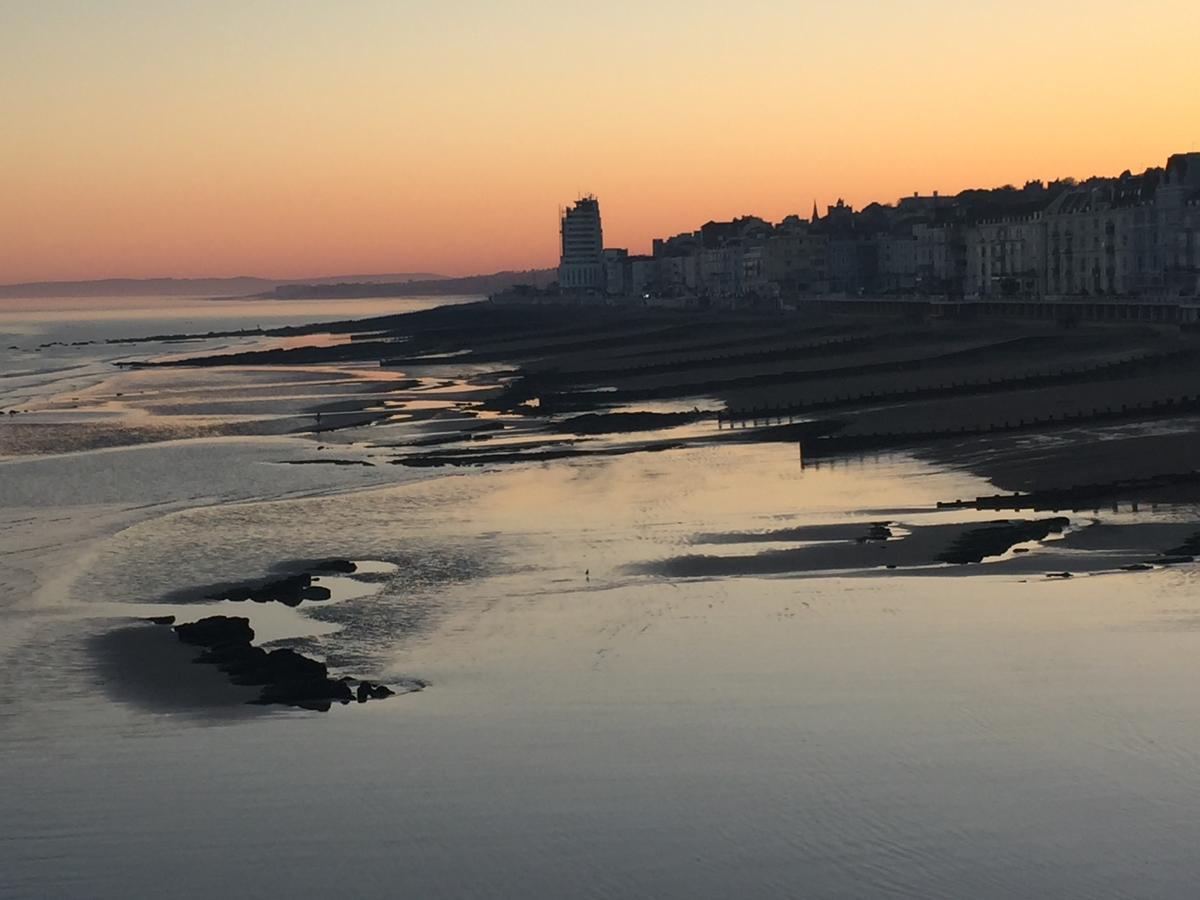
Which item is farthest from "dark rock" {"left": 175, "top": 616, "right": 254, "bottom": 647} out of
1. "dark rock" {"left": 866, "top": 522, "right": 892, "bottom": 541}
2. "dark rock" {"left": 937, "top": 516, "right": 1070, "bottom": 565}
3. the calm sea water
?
"dark rock" {"left": 866, "top": 522, "right": 892, "bottom": 541}

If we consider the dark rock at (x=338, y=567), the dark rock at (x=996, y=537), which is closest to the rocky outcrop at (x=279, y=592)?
the dark rock at (x=338, y=567)

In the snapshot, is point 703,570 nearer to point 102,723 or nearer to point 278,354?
point 102,723

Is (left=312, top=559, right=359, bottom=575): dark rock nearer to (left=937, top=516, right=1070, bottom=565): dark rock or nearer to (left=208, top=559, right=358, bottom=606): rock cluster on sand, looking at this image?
(left=208, top=559, right=358, bottom=606): rock cluster on sand

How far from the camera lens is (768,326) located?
4978 inches

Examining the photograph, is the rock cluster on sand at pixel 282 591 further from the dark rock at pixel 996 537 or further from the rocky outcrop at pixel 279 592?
the dark rock at pixel 996 537

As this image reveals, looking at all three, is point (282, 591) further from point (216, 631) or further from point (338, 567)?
point (216, 631)

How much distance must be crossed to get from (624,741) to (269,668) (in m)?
5.78

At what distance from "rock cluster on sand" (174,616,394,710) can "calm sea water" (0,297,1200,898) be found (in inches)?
21.7

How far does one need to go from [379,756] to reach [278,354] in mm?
121436

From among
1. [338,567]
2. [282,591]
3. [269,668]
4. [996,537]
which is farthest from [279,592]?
[996,537]

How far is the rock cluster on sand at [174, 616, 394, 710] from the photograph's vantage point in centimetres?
2189

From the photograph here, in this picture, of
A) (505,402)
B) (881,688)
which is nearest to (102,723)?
(881,688)

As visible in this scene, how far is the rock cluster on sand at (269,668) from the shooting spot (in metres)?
21.9

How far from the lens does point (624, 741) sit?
1958 cm
